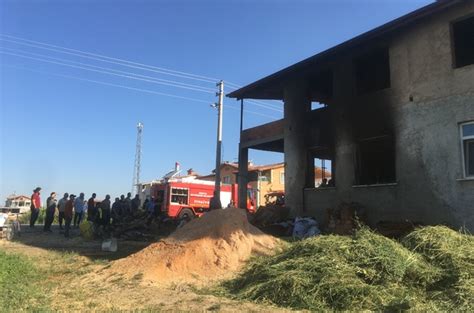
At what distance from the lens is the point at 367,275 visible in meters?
7.80

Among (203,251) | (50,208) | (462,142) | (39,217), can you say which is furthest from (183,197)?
(462,142)

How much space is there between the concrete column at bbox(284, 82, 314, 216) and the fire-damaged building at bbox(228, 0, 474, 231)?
4 centimetres

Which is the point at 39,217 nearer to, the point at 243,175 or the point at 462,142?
the point at 243,175

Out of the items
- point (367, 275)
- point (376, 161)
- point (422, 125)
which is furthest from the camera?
point (376, 161)

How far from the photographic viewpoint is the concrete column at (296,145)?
1833 centimetres

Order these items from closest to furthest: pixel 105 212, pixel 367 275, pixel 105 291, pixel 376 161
→ pixel 367 275 < pixel 105 291 < pixel 376 161 < pixel 105 212

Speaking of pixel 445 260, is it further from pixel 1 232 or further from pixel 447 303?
pixel 1 232

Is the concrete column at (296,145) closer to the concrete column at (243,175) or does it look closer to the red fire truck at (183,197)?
the concrete column at (243,175)

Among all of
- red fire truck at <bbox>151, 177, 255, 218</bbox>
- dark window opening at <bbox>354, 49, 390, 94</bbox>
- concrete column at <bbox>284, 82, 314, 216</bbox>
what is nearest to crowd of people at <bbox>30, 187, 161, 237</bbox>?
red fire truck at <bbox>151, 177, 255, 218</bbox>

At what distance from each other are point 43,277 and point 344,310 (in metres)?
6.87

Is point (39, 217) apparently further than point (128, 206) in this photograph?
Yes

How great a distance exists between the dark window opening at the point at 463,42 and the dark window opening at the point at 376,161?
3114 millimetres

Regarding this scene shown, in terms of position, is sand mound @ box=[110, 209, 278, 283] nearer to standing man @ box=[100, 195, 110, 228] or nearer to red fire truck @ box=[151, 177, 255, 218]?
standing man @ box=[100, 195, 110, 228]

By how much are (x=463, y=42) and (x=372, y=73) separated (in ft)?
13.7
